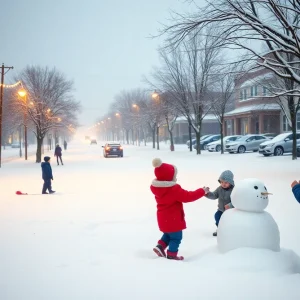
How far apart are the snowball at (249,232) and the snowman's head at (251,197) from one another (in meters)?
0.09

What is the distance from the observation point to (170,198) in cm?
449

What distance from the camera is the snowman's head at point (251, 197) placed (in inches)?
166

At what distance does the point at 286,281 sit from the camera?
3.61 metres

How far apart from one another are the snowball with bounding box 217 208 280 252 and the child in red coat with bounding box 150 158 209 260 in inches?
22.3

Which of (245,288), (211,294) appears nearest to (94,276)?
(211,294)

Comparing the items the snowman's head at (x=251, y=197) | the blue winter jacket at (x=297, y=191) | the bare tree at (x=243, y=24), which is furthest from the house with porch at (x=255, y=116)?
the blue winter jacket at (x=297, y=191)

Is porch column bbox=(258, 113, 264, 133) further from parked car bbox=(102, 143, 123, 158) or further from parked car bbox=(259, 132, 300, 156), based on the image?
parked car bbox=(102, 143, 123, 158)

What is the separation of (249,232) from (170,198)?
108 centimetres

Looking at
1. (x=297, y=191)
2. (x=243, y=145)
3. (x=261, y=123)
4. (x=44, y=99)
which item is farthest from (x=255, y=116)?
(x=297, y=191)

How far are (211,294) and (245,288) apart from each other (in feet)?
1.21

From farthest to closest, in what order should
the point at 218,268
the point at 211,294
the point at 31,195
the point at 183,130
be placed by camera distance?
the point at 183,130, the point at 31,195, the point at 218,268, the point at 211,294

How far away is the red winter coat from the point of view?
4492 mm

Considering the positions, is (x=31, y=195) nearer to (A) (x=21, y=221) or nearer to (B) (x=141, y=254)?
(A) (x=21, y=221)

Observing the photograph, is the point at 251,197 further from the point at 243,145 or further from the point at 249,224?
the point at 243,145
